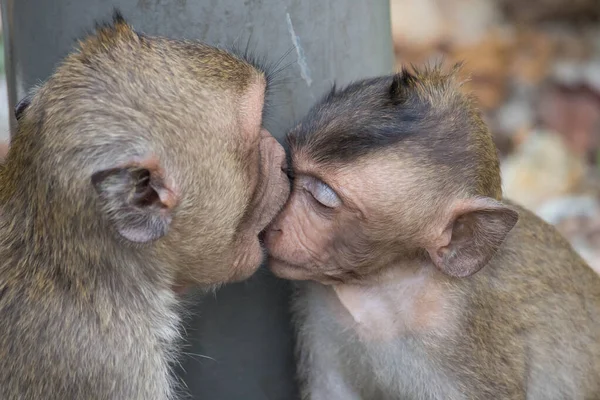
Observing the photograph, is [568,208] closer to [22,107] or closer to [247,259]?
[247,259]

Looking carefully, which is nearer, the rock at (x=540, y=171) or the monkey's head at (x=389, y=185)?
the monkey's head at (x=389, y=185)

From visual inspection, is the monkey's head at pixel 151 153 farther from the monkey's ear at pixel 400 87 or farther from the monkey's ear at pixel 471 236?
the monkey's ear at pixel 471 236

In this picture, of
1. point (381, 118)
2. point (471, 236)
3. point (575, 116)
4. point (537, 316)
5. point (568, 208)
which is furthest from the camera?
point (575, 116)

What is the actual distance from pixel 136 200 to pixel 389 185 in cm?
75

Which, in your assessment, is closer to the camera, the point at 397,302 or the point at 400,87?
the point at 400,87

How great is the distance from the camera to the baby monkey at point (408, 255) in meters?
2.90

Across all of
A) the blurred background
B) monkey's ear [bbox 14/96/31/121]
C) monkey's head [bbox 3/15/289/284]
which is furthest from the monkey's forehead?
the blurred background

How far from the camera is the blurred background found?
701 cm

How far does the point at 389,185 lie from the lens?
289cm

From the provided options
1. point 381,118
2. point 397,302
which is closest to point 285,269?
point 397,302

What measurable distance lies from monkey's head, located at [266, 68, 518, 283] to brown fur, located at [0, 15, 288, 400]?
214 mm

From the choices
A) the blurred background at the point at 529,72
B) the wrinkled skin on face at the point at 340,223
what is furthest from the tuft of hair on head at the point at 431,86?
the blurred background at the point at 529,72

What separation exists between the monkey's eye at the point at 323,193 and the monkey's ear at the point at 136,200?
0.51 metres

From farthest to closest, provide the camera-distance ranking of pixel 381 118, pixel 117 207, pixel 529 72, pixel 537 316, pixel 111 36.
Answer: pixel 529 72 → pixel 537 316 → pixel 381 118 → pixel 111 36 → pixel 117 207
